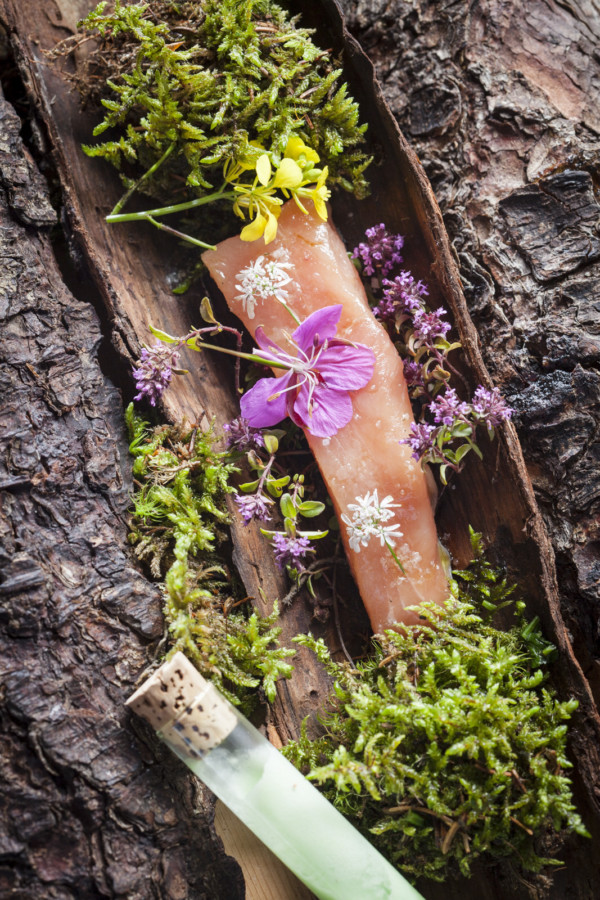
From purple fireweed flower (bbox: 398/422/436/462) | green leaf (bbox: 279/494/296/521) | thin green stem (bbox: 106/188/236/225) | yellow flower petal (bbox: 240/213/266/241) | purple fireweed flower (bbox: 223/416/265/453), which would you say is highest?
thin green stem (bbox: 106/188/236/225)

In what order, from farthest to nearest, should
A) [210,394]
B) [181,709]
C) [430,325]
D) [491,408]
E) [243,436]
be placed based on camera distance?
[210,394] → [243,436] → [430,325] → [491,408] → [181,709]

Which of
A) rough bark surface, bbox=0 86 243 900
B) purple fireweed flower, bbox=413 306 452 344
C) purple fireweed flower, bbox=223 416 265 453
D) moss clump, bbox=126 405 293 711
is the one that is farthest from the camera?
purple fireweed flower, bbox=223 416 265 453

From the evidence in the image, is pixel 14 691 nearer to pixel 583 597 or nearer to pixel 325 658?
pixel 325 658

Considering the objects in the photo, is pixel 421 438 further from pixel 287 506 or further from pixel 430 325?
pixel 287 506

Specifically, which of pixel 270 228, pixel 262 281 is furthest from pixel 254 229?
pixel 262 281

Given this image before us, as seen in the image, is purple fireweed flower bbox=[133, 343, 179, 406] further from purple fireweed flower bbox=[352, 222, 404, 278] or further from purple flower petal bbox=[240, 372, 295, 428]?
purple fireweed flower bbox=[352, 222, 404, 278]

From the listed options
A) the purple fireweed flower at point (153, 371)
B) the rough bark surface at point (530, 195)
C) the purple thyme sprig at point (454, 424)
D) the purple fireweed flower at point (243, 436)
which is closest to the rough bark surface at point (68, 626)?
the purple fireweed flower at point (153, 371)

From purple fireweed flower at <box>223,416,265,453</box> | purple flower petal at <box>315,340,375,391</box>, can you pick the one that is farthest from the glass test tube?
purple flower petal at <box>315,340,375,391</box>
